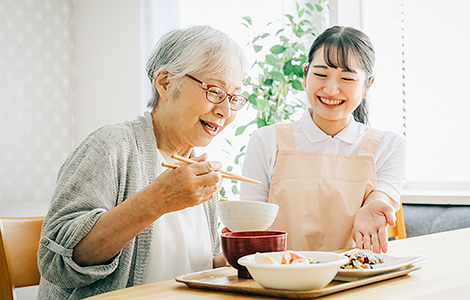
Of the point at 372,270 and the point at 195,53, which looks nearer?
the point at 372,270

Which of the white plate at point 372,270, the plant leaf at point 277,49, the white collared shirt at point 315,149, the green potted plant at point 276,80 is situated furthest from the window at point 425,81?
the white plate at point 372,270

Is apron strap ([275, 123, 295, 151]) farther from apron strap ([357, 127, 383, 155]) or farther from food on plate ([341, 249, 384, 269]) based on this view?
food on plate ([341, 249, 384, 269])

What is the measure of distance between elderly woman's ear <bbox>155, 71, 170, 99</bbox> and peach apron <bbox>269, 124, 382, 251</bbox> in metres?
0.61

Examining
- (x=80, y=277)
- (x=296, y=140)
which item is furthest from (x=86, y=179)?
(x=296, y=140)

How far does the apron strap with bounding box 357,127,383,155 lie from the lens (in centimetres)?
181

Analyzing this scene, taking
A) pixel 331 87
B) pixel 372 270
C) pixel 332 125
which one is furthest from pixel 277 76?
pixel 372 270

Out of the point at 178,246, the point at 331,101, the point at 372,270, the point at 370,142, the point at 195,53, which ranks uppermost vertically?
the point at 195,53

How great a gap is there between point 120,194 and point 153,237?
0.54 ft

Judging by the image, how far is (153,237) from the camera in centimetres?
131

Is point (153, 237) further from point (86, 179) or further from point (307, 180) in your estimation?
point (307, 180)

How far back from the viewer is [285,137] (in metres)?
1.88

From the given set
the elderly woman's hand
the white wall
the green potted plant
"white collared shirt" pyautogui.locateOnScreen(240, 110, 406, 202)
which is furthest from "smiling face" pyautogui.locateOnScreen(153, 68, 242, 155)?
the white wall

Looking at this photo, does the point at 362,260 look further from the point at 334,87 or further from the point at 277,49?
the point at 277,49

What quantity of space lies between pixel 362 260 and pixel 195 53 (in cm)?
73
